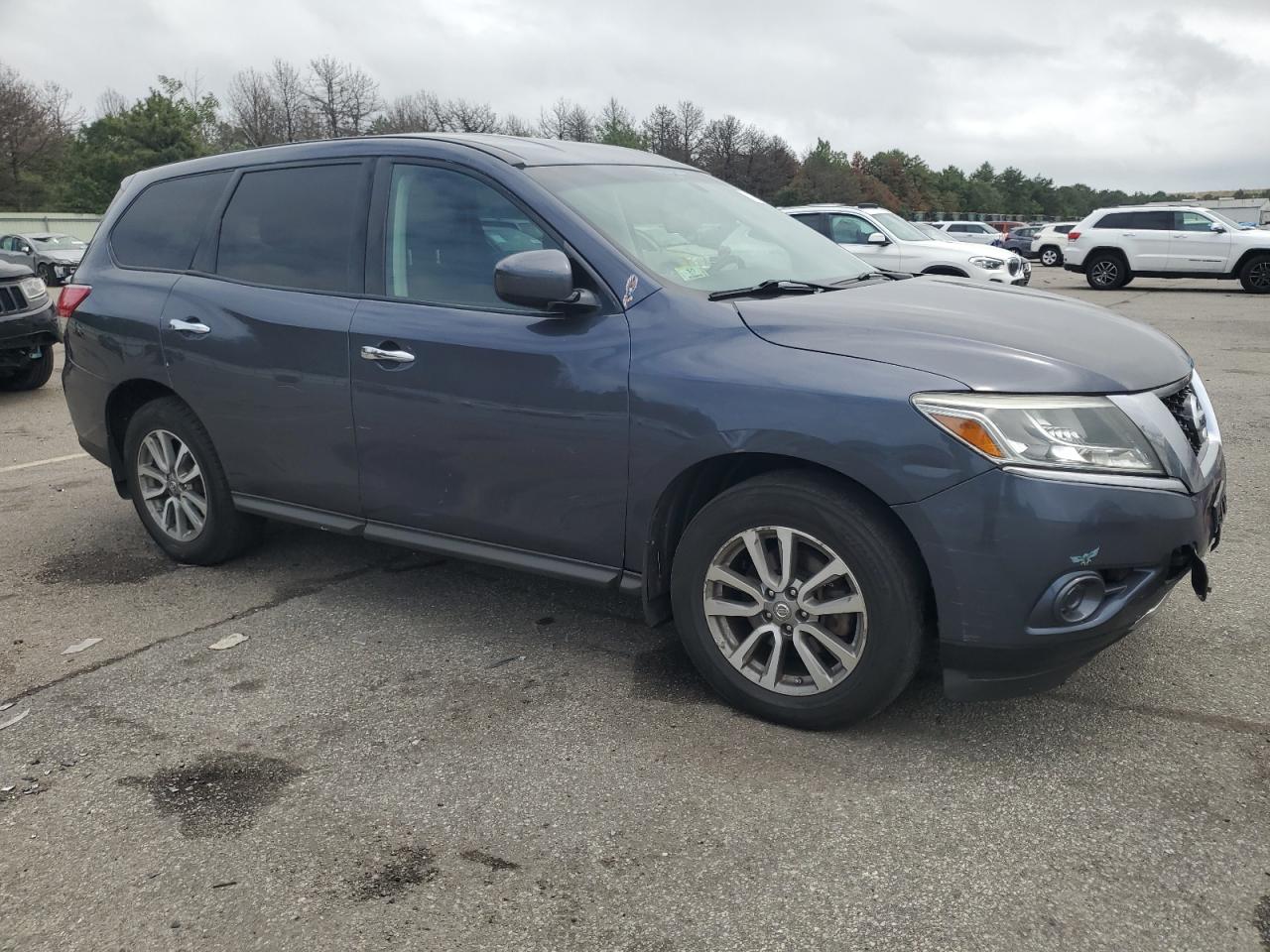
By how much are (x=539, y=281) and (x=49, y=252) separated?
103 ft

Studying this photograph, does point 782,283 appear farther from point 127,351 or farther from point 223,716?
point 127,351

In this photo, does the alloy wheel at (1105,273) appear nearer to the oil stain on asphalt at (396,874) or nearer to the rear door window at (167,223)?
the rear door window at (167,223)

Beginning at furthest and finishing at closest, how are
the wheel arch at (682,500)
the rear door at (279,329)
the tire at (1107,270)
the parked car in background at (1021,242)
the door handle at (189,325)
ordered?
the parked car in background at (1021,242), the tire at (1107,270), the door handle at (189,325), the rear door at (279,329), the wheel arch at (682,500)

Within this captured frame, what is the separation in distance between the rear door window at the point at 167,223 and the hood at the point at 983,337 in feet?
8.71

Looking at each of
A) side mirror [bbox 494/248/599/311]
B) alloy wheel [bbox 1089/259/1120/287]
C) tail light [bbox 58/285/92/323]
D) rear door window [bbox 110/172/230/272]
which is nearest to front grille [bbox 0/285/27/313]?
tail light [bbox 58/285/92/323]

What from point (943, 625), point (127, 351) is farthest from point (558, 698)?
point (127, 351)

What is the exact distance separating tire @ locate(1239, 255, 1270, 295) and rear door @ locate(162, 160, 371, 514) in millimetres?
21664

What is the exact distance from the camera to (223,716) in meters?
3.40

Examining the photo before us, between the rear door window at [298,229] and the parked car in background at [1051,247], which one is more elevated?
the rear door window at [298,229]

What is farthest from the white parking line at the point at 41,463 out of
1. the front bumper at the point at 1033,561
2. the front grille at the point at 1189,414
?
the front grille at the point at 1189,414

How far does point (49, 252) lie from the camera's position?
29594mm

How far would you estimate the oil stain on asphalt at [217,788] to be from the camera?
2.81 meters

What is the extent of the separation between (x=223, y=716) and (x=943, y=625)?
7.35ft

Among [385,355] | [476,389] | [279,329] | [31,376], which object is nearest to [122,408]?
[279,329]
